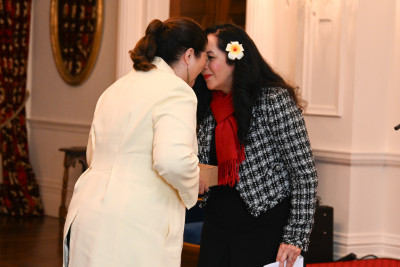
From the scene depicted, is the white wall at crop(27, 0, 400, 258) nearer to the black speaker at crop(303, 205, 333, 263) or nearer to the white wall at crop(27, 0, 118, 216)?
the black speaker at crop(303, 205, 333, 263)

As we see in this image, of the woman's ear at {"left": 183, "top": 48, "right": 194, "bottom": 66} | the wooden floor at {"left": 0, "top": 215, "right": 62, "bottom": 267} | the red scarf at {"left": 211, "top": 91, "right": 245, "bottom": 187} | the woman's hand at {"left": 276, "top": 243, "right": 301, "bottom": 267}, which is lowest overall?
the wooden floor at {"left": 0, "top": 215, "right": 62, "bottom": 267}

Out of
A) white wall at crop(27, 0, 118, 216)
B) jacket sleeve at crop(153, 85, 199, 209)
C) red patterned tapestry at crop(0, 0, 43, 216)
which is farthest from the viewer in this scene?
red patterned tapestry at crop(0, 0, 43, 216)

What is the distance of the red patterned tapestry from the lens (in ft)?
25.5

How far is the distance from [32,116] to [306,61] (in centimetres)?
397

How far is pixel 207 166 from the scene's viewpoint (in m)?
2.73

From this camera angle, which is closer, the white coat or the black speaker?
the white coat

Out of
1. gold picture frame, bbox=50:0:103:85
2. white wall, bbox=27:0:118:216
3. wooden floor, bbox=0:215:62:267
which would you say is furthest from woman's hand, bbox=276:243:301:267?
gold picture frame, bbox=50:0:103:85

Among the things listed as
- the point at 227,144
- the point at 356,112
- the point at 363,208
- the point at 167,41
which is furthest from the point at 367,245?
the point at 167,41

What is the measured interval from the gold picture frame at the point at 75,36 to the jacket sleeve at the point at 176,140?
16.5ft

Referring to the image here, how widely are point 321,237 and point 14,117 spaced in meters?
4.27

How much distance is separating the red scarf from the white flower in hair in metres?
0.16

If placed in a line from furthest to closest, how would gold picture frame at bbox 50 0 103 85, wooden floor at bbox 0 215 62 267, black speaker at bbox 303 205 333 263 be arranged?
gold picture frame at bbox 50 0 103 85, wooden floor at bbox 0 215 62 267, black speaker at bbox 303 205 333 263

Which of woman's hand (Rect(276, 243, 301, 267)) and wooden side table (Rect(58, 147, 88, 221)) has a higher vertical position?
woman's hand (Rect(276, 243, 301, 267))

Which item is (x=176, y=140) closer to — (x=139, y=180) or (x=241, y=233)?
(x=139, y=180)
